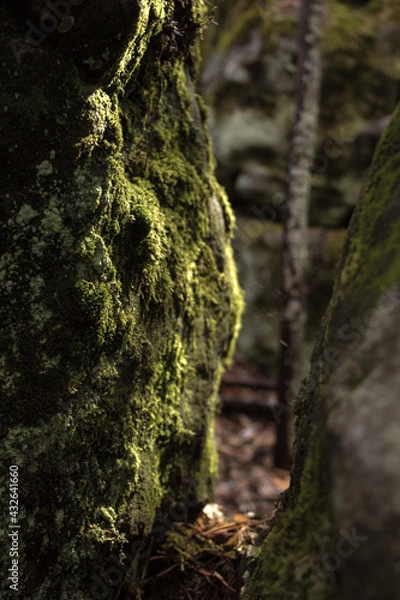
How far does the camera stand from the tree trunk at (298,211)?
5.95 metres

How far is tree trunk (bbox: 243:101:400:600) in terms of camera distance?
1070 millimetres

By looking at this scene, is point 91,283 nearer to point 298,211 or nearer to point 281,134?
point 298,211

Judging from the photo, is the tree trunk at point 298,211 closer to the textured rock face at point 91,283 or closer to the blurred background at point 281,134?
the blurred background at point 281,134

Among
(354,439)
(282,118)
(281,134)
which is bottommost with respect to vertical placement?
(354,439)

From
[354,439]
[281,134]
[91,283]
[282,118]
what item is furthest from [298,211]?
[354,439]

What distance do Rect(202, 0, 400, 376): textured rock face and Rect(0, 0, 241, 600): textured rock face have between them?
5638 mm

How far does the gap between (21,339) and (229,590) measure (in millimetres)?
1314

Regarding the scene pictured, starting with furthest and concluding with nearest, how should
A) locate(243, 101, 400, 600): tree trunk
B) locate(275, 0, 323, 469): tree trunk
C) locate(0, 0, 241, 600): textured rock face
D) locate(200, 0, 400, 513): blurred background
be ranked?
locate(200, 0, 400, 513): blurred background, locate(275, 0, 323, 469): tree trunk, locate(0, 0, 241, 600): textured rock face, locate(243, 101, 400, 600): tree trunk

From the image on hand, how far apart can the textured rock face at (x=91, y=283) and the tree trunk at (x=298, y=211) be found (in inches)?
155

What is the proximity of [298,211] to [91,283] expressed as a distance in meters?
4.72

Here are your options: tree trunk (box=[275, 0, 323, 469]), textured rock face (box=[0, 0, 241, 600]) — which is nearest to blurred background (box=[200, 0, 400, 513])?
tree trunk (box=[275, 0, 323, 469])

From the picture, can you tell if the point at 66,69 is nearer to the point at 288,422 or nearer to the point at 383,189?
the point at 383,189

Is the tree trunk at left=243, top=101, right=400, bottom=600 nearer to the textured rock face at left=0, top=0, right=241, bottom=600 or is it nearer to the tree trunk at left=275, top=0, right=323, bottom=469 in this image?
the textured rock face at left=0, top=0, right=241, bottom=600

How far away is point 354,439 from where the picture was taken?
1155mm
